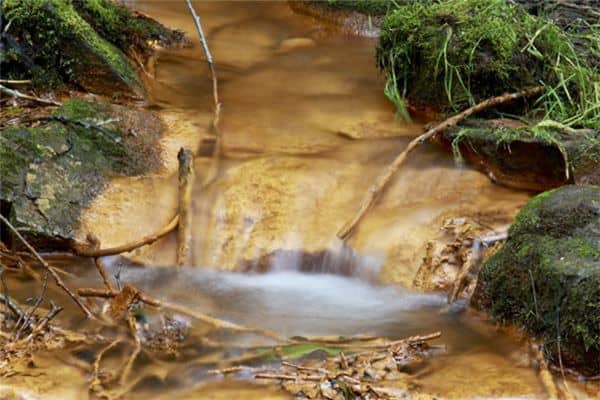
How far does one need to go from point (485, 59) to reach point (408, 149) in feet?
3.44

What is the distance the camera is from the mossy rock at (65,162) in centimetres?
469

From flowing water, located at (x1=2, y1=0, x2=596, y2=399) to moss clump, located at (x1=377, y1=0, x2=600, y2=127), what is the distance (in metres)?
0.41

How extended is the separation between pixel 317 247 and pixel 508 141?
1481 mm

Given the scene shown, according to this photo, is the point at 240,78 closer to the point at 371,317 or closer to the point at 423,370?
the point at 371,317

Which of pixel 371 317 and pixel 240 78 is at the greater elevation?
pixel 240 78

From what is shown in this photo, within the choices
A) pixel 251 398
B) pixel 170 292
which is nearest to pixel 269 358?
pixel 251 398


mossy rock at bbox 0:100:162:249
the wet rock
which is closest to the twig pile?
mossy rock at bbox 0:100:162:249

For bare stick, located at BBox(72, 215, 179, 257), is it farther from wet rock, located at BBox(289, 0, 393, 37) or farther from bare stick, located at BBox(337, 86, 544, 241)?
wet rock, located at BBox(289, 0, 393, 37)

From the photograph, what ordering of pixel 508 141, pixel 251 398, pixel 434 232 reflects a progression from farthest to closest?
pixel 508 141
pixel 434 232
pixel 251 398

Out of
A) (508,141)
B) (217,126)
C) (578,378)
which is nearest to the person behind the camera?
(578,378)

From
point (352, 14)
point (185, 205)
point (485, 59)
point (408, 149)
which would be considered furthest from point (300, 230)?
point (352, 14)

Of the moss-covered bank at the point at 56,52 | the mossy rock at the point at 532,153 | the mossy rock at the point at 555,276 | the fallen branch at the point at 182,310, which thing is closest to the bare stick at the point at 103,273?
the fallen branch at the point at 182,310

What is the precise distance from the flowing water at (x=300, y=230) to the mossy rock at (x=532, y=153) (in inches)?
5.1

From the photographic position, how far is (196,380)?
3.50 metres
